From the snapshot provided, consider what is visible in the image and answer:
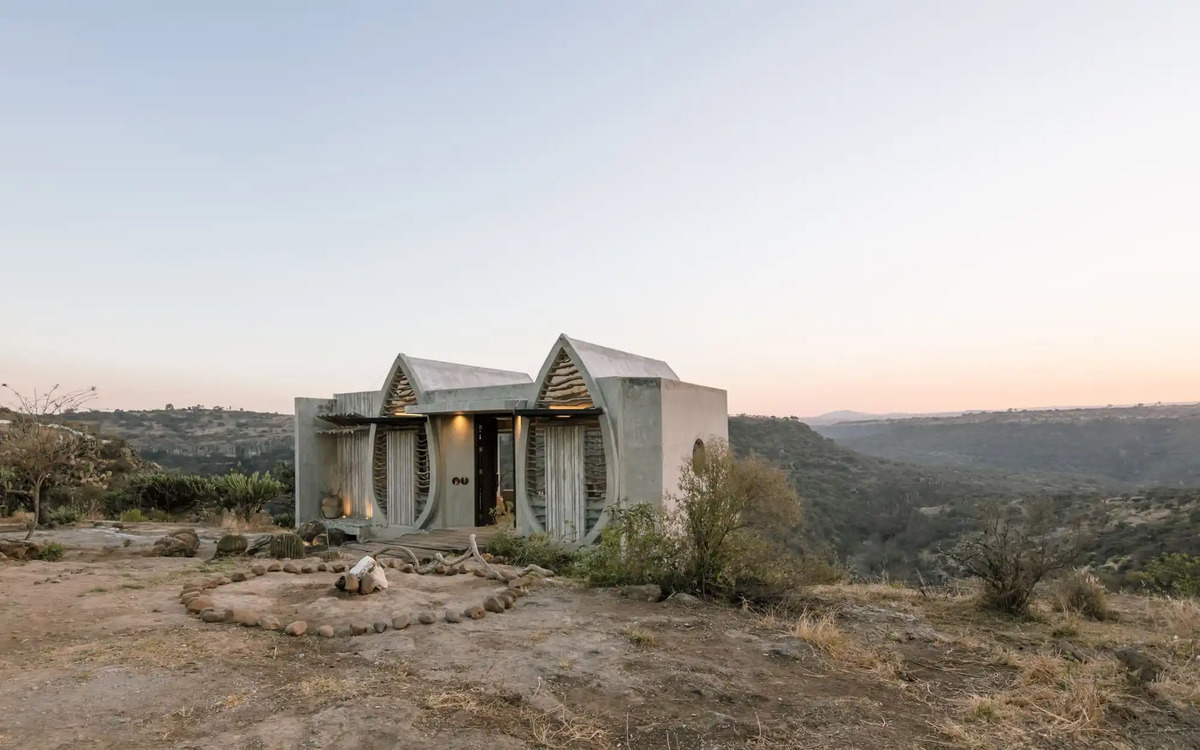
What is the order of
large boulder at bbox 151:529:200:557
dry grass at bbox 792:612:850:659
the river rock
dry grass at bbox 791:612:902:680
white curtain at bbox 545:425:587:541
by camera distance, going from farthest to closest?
1. white curtain at bbox 545:425:587:541
2. large boulder at bbox 151:529:200:557
3. the river rock
4. dry grass at bbox 792:612:850:659
5. dry grass at bbox 791:612:902:680

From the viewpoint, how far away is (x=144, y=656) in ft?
Answer: 15.0

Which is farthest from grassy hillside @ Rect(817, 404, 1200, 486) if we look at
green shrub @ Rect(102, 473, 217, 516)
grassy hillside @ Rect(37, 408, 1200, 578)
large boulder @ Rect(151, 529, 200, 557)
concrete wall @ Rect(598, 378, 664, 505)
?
green shrub @ Rect(102, 473, 217, 516)

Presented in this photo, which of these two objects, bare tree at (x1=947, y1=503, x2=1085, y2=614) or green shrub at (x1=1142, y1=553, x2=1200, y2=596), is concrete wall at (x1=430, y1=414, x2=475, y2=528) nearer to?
bare tree at (x1=947, y1=503, x2=1085, y2=614)

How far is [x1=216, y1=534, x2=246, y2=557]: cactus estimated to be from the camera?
9617 mm

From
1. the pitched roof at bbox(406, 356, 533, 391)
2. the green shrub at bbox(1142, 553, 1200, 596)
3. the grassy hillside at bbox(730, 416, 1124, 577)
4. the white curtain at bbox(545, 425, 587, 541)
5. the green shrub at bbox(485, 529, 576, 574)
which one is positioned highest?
the pitched roof at bbox(406, 356, 533, 391)

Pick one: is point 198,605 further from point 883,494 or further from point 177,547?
point 883,494

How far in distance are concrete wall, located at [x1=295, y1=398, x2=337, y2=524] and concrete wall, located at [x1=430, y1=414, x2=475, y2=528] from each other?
3.88m

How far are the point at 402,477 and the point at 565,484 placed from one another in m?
4.14

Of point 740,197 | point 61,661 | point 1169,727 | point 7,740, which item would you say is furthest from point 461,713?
point 740,197

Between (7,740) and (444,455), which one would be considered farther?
(444,455)

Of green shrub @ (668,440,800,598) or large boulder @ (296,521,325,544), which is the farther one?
large boulder @ (296,521,325,544)

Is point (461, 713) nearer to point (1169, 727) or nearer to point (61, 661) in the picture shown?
point (61, 661)

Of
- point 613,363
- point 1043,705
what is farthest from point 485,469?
point 1043,705

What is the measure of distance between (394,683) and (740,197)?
12.2 meters
